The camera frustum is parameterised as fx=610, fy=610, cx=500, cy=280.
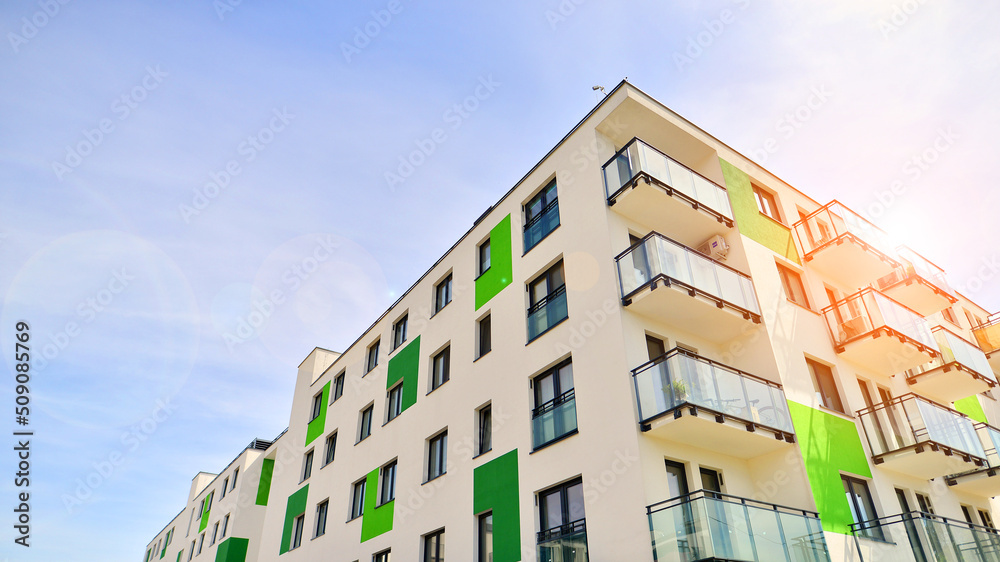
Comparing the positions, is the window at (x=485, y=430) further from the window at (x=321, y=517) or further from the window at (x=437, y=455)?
the window at (x=321, y=517)

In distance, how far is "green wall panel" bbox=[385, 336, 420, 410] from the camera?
19.5m

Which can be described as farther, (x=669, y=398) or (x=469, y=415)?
(x=469, y=415)

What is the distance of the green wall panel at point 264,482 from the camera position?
33.4 metres

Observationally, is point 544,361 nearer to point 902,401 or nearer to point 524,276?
point 524,276

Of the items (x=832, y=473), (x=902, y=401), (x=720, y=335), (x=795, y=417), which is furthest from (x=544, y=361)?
(x=902, y=401)

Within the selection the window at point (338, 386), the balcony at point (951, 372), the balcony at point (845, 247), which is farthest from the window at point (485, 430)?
the balcony at point (951, 372)

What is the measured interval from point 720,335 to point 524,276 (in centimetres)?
518

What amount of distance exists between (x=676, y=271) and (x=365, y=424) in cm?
1350

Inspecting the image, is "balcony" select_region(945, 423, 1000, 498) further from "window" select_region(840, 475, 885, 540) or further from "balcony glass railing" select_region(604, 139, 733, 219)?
"balcony glass railing" select_region(604, 139, 733, 219)

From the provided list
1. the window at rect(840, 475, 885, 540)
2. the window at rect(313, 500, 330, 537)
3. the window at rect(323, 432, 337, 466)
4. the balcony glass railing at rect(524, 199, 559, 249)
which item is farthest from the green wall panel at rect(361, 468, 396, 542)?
the window at rect(840, 475, 885, 540)

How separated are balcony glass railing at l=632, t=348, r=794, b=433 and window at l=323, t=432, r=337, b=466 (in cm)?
1487

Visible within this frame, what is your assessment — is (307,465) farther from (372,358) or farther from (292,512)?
(372,358)

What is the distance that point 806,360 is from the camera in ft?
48.0

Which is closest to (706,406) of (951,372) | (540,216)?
(540,216)
